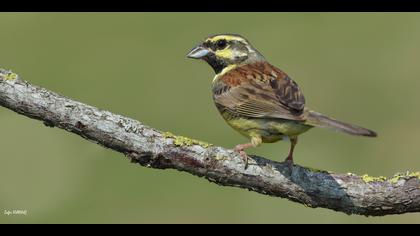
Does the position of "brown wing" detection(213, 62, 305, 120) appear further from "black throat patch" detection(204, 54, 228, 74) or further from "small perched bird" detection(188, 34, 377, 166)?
"black throat patch" detection(204, 54, 228, 74)

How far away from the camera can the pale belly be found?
21.5 feet

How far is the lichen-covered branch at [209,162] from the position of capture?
6012mm

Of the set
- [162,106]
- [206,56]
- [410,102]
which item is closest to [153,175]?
[162,106]

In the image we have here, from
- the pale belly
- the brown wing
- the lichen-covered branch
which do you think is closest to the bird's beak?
the brown wing

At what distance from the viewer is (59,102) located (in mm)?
6039

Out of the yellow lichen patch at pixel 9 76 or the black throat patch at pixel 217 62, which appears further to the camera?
the black throat patch at pixel 217 62

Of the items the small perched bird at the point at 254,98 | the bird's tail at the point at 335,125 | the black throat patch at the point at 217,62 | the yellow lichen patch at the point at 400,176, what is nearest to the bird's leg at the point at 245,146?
the small perched bird at the point at 254,98

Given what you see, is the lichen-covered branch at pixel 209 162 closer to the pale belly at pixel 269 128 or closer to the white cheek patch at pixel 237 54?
the pale belly at pixel 269 128

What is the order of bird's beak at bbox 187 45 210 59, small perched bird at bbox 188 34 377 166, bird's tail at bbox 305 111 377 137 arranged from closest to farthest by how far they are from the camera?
bird's tail at bbox 305 111 377 137
small perched bird at bbox 188 34 377 166
bird's beak at bbox 187 45 210 59

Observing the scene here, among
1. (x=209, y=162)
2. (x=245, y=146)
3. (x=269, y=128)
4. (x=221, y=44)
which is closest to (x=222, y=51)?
(x=221, y=44)

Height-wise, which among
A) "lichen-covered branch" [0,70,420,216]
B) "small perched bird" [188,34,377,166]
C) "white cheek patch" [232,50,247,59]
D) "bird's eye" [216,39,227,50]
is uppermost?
"bird's eye" [216,39,227,50]

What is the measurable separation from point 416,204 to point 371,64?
742 cm

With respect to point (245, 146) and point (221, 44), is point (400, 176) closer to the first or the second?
point (245, 146)

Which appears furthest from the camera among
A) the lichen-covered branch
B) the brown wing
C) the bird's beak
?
the bird's beak
